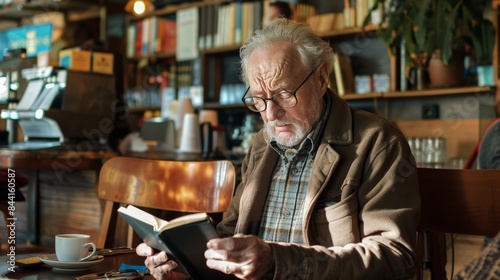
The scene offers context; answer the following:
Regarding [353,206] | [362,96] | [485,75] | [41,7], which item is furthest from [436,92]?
[41,7]

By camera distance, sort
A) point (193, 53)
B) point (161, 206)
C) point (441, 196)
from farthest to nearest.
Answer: point (193, 53)
point (161, 206)
point (441, 196)

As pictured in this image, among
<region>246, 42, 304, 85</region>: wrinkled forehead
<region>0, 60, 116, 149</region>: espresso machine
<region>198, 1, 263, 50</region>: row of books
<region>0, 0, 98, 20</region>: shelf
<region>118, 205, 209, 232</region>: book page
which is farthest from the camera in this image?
<region>0, 0, 98, 20</region>: shelf

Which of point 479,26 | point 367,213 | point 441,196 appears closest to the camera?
point 367,213

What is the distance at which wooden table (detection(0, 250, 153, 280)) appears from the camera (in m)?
1.22

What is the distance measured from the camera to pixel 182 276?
1.37 meters

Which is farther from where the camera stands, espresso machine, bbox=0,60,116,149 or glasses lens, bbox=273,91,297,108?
espresso machine, bbox=0,60,116,149

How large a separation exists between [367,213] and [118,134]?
296 cm

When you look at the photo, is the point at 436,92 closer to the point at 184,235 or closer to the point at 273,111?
the point at 273,111

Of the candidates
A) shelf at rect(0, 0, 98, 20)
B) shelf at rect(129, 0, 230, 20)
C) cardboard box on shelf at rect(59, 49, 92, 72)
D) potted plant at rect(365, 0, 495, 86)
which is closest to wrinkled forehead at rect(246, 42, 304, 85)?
potted plant at rect(365, 0, 495, 86)

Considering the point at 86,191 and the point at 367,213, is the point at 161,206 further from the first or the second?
the point at 86,191

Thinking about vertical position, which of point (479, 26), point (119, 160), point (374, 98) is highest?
point (479, 26)

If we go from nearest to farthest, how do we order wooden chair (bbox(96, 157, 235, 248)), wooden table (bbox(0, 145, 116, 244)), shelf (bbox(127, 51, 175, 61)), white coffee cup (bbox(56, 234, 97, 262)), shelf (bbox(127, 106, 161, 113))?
white coffee cup (bbox(56, 234, 97, 262))
wooden chair (bbox(96, 157, 235, 248))
wooden table (bbox(0, 145, 116, 244))
shelf (bbox(127, 51, 175, 61))
shelf (bbox(127, 106, 161, 113))

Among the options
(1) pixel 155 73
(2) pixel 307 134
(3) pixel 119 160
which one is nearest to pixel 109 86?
(1) pixel 155 73

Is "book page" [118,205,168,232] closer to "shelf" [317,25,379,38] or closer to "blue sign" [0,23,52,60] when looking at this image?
"blue sign" [0,23,52,60]
